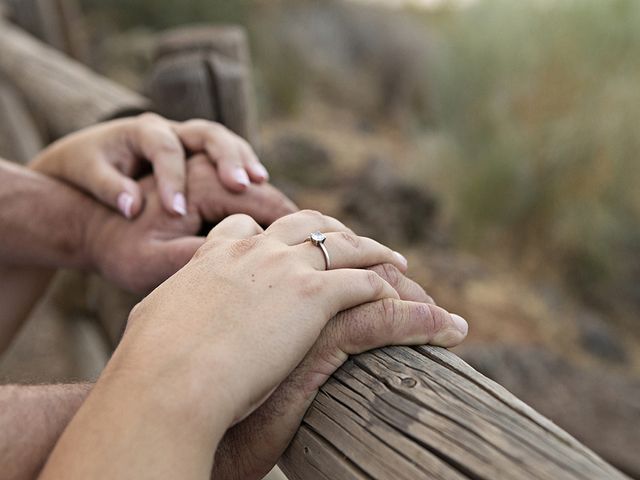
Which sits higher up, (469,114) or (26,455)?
(469,114)

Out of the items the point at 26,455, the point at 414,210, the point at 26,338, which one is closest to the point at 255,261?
the point at 26,455

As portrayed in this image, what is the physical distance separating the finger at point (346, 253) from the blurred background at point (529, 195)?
256 centimetres

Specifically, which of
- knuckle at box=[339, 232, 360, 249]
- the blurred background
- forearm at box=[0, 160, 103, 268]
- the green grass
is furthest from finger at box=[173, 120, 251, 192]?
the green grass

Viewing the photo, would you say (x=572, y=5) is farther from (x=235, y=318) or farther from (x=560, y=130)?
(x=235, y=318)

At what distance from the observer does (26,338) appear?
9.22ft

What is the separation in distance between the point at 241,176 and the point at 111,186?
28 centimetres

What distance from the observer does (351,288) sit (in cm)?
77

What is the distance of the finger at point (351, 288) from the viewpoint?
76cm

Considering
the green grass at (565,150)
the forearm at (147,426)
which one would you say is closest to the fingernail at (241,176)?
the forearm at (147,426)

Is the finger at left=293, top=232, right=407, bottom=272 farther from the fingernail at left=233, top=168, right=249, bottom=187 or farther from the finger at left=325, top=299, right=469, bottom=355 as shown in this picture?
the fingernail at left=233, top=168, right=249, bottom=187

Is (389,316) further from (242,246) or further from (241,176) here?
(241,176)

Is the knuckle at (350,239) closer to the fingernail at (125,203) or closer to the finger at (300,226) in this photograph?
the finger at (300,226)

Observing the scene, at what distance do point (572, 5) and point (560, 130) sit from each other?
114cm

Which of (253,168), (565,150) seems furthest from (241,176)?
(565,150)
